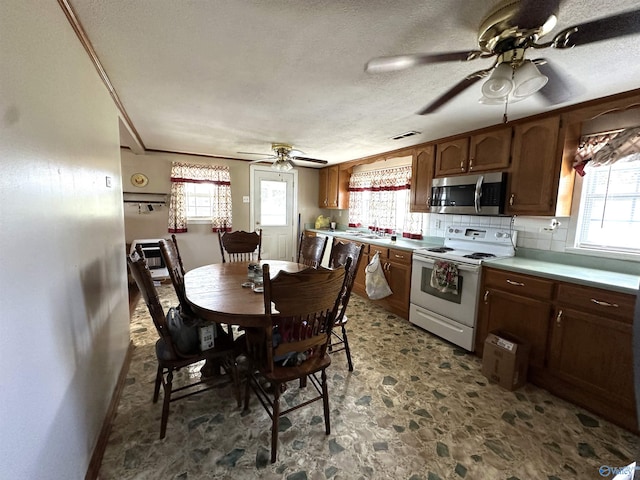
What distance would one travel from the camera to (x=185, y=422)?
1.64 meters

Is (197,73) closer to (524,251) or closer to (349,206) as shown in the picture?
(524,251)

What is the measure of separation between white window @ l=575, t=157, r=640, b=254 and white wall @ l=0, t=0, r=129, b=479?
11.3ft

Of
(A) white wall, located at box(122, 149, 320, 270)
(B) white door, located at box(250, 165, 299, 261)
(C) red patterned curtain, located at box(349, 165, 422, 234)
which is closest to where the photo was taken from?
(C) red patterned curtain, located at box(349, 165, 422, 234)

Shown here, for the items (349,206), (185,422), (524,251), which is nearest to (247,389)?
(185,422)

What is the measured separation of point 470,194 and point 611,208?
1030 mm

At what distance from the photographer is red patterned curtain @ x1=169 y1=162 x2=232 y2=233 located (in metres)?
4.20

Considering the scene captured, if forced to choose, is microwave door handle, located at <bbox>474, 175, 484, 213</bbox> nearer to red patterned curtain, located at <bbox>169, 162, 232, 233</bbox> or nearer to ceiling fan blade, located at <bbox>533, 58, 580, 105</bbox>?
ceiling fan blade, located at <bbox>533, 58, 580, 105</bbox>

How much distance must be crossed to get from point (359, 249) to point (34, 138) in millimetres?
1789

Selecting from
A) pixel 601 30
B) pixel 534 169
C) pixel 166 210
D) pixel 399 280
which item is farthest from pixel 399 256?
pixel 166 210

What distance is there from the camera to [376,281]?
135 inches

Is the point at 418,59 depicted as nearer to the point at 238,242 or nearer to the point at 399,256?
the point at 399,256

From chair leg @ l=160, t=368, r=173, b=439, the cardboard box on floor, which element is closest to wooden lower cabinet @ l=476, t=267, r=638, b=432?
the cardboard box on floor

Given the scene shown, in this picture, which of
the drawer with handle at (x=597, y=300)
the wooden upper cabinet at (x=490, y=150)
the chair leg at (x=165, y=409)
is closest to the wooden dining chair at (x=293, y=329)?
the chair leg at (x=165, y=409)

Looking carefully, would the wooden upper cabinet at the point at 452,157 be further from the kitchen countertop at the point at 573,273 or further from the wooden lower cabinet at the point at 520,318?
the wooden lower cabinet at the point at 520,318
